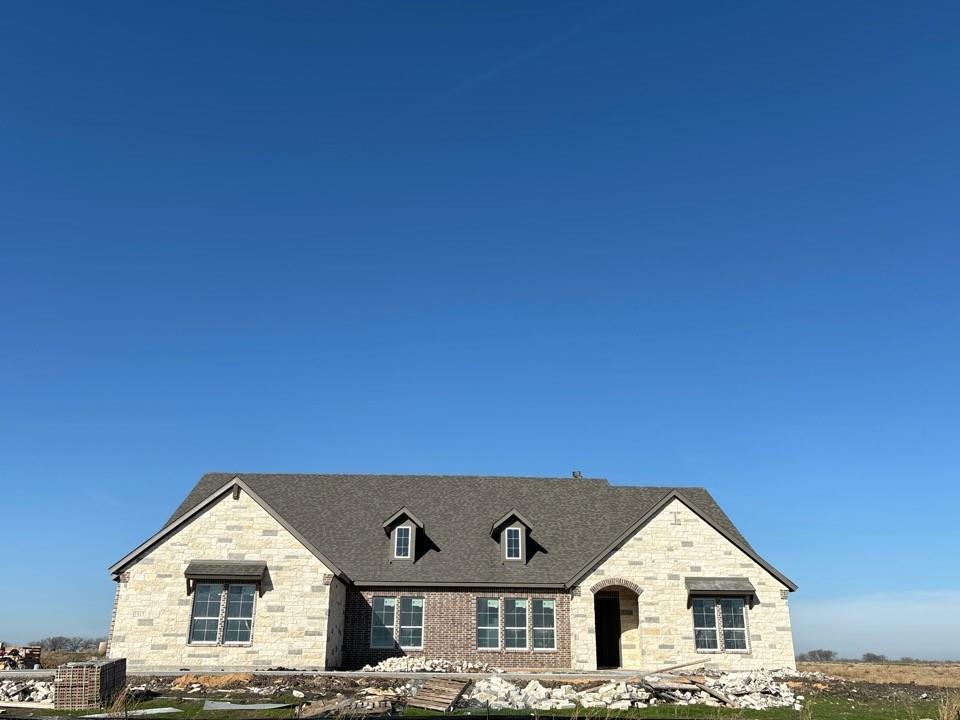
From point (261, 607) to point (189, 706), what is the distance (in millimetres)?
8502

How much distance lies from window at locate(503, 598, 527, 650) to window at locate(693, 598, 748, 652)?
7015mm

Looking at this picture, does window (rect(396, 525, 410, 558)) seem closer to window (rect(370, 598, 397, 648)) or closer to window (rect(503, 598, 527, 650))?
window (rect(370, 598, 397, 648))

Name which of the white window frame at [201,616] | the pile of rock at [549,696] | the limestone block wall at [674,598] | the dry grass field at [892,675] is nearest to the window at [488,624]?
the limestone block wall at [674,598]

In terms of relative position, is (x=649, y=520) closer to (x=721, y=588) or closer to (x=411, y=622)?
(x=721, y=588)

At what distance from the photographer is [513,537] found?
34000 millimetres

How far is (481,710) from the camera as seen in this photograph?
20281 mm

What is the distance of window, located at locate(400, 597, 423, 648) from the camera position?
31.6 metres

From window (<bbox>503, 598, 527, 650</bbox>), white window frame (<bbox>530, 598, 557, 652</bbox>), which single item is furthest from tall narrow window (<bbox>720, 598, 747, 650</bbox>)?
window (<bbox>503, 598, 527, 650</bbox>)

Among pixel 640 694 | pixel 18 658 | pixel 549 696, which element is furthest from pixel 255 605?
pixel 640 694

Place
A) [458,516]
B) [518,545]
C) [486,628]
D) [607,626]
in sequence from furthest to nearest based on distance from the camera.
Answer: [458,516], [607,626], [518,545], [486,628]

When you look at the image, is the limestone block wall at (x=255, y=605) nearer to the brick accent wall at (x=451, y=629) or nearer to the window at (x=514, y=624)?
the brick accent wall at (x=451, y=629)

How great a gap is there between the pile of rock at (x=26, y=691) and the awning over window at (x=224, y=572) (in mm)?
6290

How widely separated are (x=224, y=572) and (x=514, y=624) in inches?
473

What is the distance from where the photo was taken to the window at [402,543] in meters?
33.5
